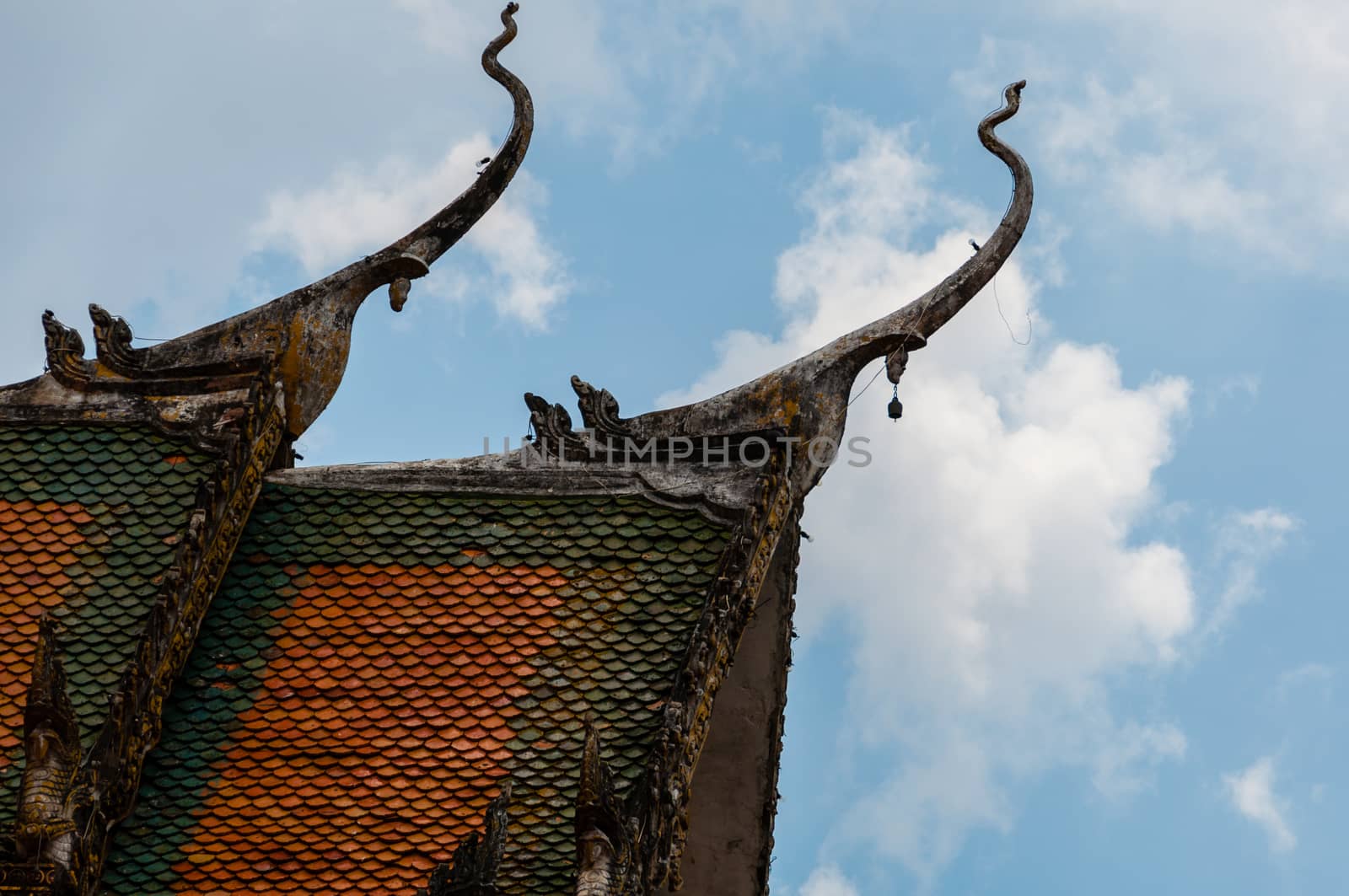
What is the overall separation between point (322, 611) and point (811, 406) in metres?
3.74

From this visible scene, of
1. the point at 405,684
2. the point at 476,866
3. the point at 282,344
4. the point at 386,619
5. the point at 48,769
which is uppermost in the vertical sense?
the point at 282,344

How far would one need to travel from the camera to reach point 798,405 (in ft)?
52.4

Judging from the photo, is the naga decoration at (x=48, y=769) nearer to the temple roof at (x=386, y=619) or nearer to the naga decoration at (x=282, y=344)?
the temple roof at (x=386, y=619)

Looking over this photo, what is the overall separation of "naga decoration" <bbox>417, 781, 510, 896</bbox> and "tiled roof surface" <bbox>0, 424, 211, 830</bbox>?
2534 millimetres

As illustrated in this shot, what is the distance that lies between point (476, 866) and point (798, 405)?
5023 millimetres

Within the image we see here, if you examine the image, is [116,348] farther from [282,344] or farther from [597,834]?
[597,834]

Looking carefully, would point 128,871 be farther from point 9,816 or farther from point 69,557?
point 69,557

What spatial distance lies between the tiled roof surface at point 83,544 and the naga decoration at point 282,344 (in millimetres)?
515

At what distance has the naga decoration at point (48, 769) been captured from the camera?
491 inches

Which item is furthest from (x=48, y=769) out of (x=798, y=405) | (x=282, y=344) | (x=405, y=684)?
(x=798, y=405)

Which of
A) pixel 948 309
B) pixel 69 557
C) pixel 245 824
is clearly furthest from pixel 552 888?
pixel 948 309

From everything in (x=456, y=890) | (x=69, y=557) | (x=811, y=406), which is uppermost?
(x=811, y=406)

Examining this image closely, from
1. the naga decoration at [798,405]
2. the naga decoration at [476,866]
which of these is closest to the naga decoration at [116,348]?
the naga decoration at [798,405]

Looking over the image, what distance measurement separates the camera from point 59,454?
15.6 meters
